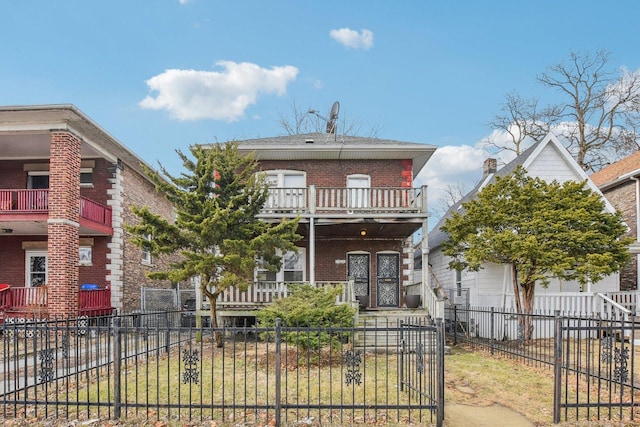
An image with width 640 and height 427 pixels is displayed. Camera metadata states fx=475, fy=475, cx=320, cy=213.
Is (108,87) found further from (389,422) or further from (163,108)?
(389,422)

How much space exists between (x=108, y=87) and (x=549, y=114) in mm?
27377

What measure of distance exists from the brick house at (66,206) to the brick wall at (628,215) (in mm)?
19859

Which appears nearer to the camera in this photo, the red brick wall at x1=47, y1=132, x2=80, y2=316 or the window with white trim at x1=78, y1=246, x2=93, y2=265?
the red brick wall at x1=47, y1=132, x2=80, y2=316

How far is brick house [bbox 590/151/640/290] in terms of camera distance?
19.6m

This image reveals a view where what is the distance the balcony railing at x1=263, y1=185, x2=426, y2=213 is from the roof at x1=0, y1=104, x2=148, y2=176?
20.9 ft

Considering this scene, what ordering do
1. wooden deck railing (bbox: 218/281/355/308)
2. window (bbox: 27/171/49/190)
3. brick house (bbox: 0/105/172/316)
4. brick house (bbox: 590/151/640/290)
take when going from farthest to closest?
brick house (bbox: 590/151/640/290) < window (bbox: 27/171/49/190) < brick house (bbox: 0/105/172/316) < wooden deck railing (bbox: 218/281/355/308)

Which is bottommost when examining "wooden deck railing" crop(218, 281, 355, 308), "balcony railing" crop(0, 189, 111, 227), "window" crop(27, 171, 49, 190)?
"wooden deck railing" crop(218, 281, 355, 308)

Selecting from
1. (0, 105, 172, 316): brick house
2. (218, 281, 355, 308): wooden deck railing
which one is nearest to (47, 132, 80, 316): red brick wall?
(0, 105, 172, 316): brick house

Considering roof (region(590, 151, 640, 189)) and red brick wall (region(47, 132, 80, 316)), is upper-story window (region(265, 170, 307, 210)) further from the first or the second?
roof (region(590, 151, 640, 189))

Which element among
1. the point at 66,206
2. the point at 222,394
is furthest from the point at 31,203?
the point at 222,394

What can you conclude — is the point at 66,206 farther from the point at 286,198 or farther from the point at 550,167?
the point at 550,167

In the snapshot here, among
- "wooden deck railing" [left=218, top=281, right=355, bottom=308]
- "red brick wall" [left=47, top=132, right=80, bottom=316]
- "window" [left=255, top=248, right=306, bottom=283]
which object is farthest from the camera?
"window" [left=255, top=248, right=306, bottom=283]

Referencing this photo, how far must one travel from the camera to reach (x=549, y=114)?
31.7 meters

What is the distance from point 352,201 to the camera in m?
15.9
